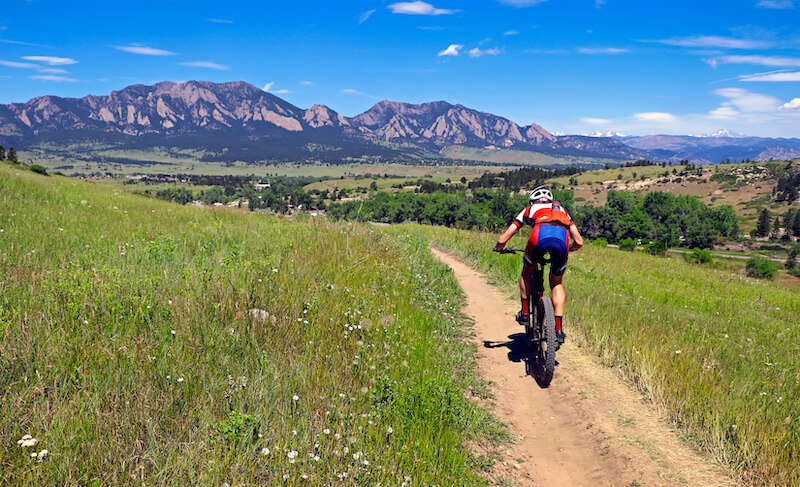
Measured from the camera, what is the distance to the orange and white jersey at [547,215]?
652cm

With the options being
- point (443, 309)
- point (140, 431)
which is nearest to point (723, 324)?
point (443, 309)

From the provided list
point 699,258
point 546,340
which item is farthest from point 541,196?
point 699,258

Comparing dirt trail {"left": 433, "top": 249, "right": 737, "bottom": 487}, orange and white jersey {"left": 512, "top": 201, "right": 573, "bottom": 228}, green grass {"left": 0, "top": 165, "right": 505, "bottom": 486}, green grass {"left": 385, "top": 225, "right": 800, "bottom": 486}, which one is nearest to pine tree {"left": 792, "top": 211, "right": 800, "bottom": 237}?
green grass {"left": 385, "top": 225, "right": 800, "bottom": 486}

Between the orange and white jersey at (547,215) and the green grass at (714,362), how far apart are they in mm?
2457

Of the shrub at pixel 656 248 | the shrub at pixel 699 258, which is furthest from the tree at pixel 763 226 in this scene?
the shrub at pixel 699 258

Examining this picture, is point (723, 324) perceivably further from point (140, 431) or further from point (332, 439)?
point (140, 431)

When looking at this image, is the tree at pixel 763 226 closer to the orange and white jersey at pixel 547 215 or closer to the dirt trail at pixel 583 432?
the dirt trail at pixel 583 432

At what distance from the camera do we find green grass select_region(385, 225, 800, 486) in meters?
4.40

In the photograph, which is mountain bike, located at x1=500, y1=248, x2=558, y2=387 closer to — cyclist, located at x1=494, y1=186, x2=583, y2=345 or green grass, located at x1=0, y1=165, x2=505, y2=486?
cyclist, located at x1=494, y1=186, x2=583, y2=345

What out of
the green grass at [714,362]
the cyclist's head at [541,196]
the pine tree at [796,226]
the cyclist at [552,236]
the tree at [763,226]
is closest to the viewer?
the green grass at [714,362]

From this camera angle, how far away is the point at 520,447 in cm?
505

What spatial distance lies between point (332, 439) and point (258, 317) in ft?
7.29

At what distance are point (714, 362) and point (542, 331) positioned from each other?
2450mm

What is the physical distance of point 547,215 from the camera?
6.57 meters
